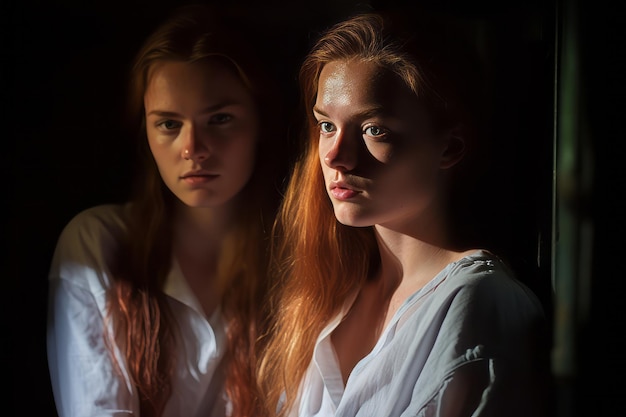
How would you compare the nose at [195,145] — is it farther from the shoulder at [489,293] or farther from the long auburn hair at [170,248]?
the shoulder at [489,293]

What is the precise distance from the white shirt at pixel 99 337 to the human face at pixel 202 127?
0.14 metres

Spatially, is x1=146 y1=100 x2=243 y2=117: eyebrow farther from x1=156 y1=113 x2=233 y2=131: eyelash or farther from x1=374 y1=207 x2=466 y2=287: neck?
x1=374 y1=207 x2=466 y2=287: neck

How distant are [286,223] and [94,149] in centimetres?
Answer: 34

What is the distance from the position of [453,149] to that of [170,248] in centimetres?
49

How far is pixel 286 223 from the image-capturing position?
1.15 metres

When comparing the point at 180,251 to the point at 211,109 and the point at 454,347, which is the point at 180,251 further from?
the point at 454,347

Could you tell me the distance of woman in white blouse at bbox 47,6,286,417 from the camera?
1130mm

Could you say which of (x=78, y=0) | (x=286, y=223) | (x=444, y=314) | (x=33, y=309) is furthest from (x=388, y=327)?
(x=78, y=0)

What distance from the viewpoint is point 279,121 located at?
1.13 m

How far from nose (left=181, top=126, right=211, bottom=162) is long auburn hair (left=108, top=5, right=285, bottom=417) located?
0.27 feet

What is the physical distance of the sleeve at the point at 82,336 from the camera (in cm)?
115

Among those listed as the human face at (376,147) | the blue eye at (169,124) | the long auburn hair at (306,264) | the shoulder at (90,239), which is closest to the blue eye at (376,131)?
the human face at (376,147)

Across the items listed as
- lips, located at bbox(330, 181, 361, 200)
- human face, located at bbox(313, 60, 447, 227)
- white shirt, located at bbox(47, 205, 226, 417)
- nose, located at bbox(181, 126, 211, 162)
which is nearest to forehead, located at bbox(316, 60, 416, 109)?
human face, located at bbox(313, 60, 447, 227)

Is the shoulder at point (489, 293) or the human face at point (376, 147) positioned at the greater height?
the human face at point (376, 147)
